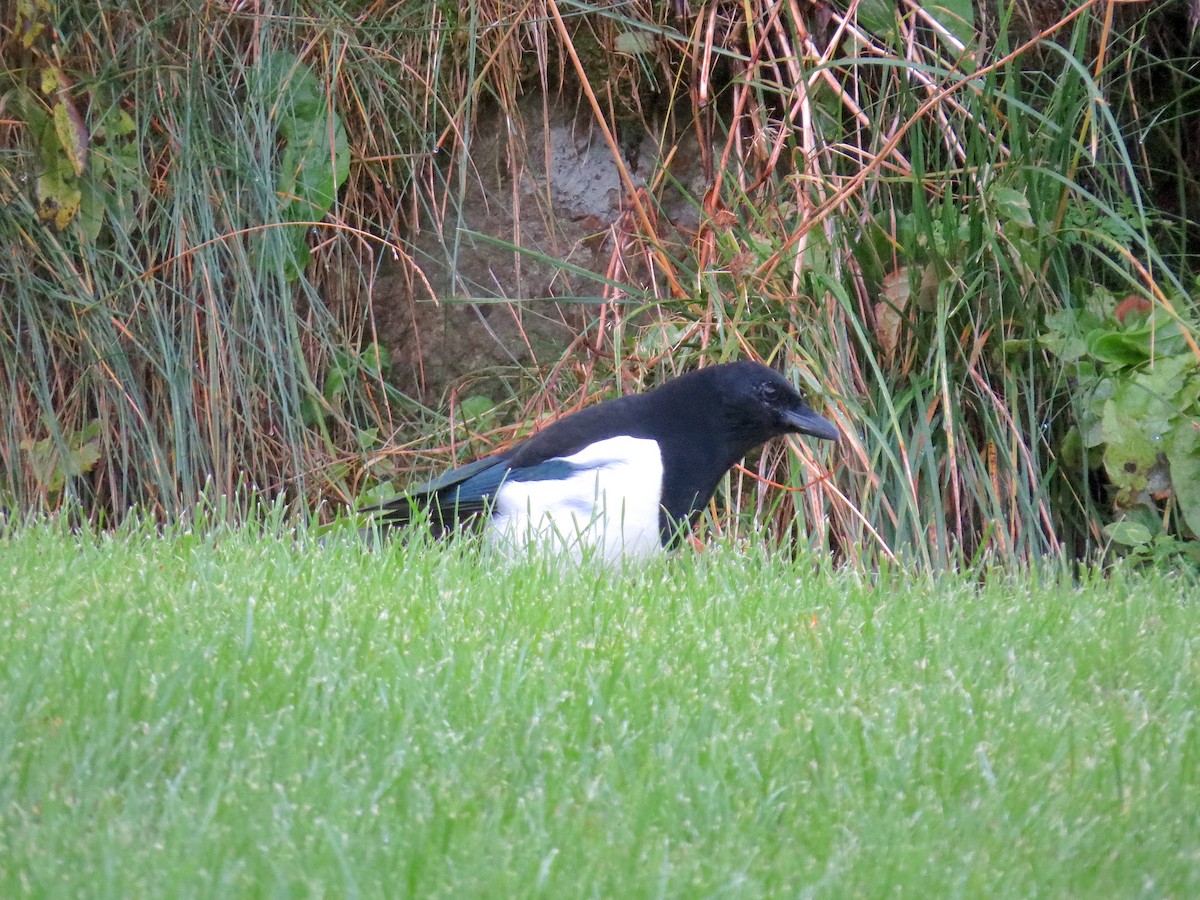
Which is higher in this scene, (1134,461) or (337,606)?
(337,606)

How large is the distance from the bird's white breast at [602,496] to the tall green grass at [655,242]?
391 mm

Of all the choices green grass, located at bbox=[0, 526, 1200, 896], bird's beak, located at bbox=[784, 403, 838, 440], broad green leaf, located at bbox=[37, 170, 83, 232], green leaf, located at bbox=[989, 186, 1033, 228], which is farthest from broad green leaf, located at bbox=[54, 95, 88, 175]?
green leaf, located at bbox=[989, 186, 1033, 228]

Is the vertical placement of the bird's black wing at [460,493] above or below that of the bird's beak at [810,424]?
below

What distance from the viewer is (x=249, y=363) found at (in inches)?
179

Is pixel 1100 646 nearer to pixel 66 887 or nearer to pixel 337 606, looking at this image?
pixel 337 606

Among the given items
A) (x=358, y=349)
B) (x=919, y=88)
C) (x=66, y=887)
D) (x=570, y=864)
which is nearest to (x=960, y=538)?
(x=919, y=88)

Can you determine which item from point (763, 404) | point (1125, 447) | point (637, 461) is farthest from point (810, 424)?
point (1125, 447)

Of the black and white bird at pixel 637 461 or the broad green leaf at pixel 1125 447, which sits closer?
the black and white bird at pixel 637 461

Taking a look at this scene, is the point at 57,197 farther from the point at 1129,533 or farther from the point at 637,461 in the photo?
the point at 1129,533

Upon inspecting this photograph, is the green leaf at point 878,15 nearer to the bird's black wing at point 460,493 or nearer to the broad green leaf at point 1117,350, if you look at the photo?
the broad green leaf at point 1117,350

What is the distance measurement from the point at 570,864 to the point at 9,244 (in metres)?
3.75

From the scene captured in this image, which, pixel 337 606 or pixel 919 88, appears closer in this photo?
pixel 337 606

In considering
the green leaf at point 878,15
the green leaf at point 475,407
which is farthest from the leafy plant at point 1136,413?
the green leaf at point 475,407

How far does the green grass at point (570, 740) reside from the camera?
1.46m
